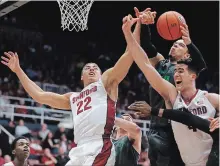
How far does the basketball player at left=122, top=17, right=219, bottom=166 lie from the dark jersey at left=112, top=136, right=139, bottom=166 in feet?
3.28

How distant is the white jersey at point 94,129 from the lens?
4348mm

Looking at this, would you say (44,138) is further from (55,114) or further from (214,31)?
(214,31)

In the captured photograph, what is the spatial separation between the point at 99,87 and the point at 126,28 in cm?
64

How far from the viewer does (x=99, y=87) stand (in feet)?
15.0

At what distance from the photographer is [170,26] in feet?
15.2

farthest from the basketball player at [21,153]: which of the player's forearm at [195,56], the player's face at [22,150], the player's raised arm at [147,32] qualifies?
the player's forearm at [195,56]

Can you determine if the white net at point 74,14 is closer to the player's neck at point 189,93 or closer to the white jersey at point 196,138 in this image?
the player's neck at point 189,93

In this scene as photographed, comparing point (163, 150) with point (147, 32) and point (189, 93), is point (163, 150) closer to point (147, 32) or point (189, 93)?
point (189, 93)

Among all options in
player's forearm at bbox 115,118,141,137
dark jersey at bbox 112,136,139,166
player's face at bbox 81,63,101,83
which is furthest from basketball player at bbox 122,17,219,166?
dark jersey at bbox 112,136,139,166

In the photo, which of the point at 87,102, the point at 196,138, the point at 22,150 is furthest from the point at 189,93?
the point at 22,150

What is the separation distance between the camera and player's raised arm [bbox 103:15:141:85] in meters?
4.40

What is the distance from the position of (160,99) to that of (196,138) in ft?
2.86

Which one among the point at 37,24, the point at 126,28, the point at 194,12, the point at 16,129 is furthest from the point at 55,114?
the point at 126,28

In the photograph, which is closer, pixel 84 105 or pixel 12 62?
pixel 84 105
